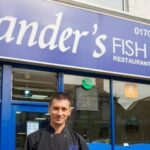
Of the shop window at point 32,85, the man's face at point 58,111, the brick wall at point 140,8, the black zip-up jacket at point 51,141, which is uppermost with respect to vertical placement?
the brick wall at point 140,8

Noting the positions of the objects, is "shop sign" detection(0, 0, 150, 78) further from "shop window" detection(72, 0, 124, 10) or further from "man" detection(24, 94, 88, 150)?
"man" detection(24, 94, 88, 150)

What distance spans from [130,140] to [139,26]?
239 cm

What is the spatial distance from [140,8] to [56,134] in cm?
671

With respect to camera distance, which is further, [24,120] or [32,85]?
[32,85]

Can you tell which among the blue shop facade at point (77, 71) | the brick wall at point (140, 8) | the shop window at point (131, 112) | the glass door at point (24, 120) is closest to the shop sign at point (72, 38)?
the blue shop facade at point (77, 71)

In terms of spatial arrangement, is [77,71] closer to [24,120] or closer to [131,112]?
[24,120]

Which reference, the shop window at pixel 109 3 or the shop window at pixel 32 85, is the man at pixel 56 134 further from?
the shop window at pixel 109 3

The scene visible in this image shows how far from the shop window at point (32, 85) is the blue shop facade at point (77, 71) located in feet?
0.06

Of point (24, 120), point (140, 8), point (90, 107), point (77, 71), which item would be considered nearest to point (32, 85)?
point (24, 120)

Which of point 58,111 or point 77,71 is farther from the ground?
point 77,71

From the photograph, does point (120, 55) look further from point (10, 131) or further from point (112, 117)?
point (10, 131)

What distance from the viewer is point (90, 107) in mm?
8422

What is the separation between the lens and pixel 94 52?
8.36 metres

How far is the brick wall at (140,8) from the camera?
9.52 metres
